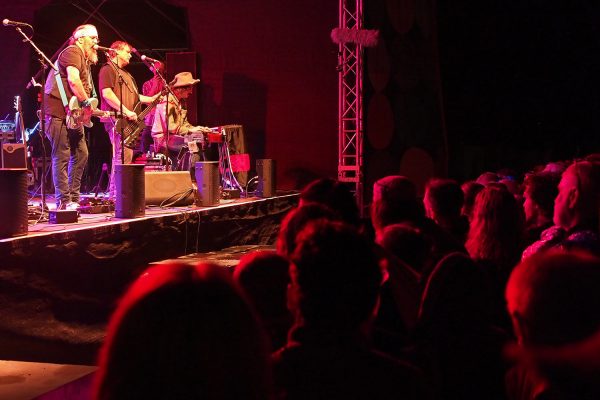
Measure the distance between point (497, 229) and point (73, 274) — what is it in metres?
3.82

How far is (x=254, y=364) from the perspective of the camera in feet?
4.24

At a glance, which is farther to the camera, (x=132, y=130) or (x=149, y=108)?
(x=149, y=108)

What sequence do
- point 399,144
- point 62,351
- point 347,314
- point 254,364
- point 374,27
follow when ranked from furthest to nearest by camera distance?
1. point 399,144
2. point 374,27
3. point 62,351
4. point 347,314
5. point 254,364

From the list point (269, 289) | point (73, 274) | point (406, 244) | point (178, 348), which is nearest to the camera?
point (178, 348)

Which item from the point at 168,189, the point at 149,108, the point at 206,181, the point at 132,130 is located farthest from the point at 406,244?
the point at 149,108

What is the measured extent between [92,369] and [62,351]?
18.5 inches

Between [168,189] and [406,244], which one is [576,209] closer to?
[406,244]

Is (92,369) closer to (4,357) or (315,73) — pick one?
(4,357)

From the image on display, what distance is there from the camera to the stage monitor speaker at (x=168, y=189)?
8.68m

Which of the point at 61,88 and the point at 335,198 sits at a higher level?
the point at 61,88

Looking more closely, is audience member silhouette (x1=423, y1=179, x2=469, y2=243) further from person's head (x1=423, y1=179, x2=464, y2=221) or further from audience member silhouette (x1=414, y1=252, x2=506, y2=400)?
audience member silhouette (x1=414, y1=252, x2=506, y2=400)

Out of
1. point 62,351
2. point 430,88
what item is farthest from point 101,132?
point 62,351

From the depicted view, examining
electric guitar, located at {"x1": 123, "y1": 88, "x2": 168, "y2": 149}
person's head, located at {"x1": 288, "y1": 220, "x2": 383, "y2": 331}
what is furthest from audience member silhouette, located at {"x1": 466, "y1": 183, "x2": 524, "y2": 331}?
electric guitar, located at {"x1": 123, "y1": 88, "x2": 168, "y2": 149}

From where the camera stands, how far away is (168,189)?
28.9 ft
